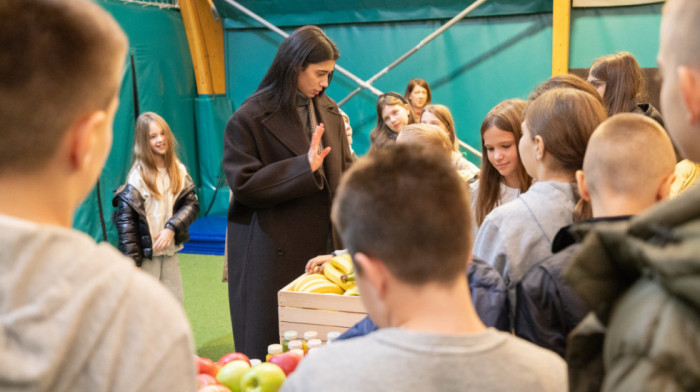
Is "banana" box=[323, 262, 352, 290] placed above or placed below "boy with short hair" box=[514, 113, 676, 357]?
below

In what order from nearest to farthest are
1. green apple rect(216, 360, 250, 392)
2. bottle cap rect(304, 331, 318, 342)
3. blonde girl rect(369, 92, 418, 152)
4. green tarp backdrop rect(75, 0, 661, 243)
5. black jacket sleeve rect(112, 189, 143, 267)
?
green apple rect(216, 360, 250, 392)
bottle cap rect(304, 331, 318, 342)
black jacket sleeve rect(112, 189, 143, 267)
blonde girl rect(369, 92, 418, 152)
green tarp backdrop rect(75, 0, 661, 243)

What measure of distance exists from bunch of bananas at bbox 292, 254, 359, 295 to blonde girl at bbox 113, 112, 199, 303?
170cm

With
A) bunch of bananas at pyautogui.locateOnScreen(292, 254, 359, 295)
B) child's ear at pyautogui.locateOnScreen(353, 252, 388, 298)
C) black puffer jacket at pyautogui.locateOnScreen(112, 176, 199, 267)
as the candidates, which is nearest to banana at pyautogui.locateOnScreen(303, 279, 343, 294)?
bunch of bananas at pyautogui.locateOnScreen(292, 254, 359, 295)

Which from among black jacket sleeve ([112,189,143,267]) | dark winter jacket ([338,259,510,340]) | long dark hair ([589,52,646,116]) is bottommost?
black jacket sleeve ([112,189,143,267])

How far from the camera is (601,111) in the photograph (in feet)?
6.65

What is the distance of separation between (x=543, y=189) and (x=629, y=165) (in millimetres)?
344

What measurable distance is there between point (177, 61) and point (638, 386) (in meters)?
7.17

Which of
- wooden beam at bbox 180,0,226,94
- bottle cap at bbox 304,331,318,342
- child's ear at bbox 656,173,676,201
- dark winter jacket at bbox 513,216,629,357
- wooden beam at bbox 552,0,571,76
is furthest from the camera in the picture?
wooden beam at bbox 180,0,226,94

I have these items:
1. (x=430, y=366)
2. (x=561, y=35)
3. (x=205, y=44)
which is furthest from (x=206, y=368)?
(x=205, y=44)

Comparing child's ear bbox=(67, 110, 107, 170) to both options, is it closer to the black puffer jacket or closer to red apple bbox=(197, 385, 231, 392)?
red apple bbox=(197, 385, 231, 392)

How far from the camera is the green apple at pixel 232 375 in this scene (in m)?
1.74

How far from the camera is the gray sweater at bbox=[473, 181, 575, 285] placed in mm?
1798

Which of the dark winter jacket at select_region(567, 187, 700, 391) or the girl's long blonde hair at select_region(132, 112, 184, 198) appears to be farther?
the girl's long blonde hair at select_region(132, 112, 184, 198)

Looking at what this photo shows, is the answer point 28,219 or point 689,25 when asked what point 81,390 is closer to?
point 28,219
